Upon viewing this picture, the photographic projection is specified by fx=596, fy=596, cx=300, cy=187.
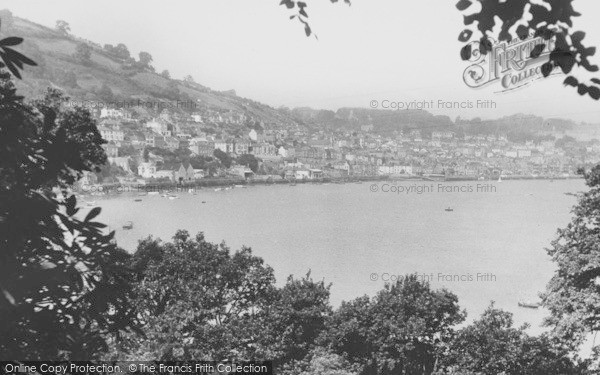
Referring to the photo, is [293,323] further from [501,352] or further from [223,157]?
[223,157]

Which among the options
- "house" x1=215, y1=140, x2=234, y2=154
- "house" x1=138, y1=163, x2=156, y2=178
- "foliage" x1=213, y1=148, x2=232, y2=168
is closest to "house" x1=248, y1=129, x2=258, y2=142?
"house" x1=215, y1=140, x2=234, y2=154

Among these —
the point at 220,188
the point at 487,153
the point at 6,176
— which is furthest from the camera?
the point at 487,153

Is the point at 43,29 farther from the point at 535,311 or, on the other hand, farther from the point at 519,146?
the point at 535,311

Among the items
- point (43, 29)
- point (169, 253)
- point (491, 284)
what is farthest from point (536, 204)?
point (43, 29)

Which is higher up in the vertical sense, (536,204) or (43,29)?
(43,29)

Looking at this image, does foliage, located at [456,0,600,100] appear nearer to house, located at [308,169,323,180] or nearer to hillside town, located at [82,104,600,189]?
hillside town, located at [82,104,600,189]

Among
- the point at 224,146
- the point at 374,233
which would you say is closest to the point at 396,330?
the point at 374,233

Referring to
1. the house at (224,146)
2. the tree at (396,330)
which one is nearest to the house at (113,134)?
the house at (224,146)
